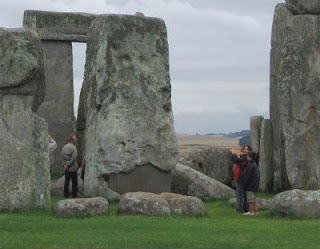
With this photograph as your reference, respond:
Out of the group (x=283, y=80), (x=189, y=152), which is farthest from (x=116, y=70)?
(x=189, y=152)

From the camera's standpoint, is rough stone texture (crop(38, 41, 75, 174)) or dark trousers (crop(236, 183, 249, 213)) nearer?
dark trousers (crop(236, 183, 249, 213))

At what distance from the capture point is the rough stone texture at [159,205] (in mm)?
17438

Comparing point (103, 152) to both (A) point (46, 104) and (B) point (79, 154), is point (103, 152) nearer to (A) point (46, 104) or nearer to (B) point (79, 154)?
(B) point (79, 154)

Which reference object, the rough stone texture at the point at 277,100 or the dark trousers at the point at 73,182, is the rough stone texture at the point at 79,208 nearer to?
the dark trousers at the point at 73,182

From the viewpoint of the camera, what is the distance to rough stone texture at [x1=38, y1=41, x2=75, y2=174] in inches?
1185

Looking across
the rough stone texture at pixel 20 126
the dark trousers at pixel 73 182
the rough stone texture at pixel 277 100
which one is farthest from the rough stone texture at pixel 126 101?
the rough stone texture at pixel 20 126

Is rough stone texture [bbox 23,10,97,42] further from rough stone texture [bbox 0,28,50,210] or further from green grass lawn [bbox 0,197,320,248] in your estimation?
green grass lawn [bbox 0,197,320,248]

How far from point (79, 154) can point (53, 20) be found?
4.28 metres

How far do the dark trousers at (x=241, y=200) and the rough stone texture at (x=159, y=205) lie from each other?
1503mm

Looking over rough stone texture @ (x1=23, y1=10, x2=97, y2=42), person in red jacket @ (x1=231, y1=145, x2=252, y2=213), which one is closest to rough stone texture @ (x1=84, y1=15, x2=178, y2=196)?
person in red jacket @ (x1=231, y1=145, x2=252, y2=213)

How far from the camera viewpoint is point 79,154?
2767cm

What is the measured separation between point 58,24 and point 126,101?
8784mm

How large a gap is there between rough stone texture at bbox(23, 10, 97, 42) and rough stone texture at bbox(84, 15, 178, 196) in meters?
7.64

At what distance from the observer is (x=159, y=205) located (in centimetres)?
1750
